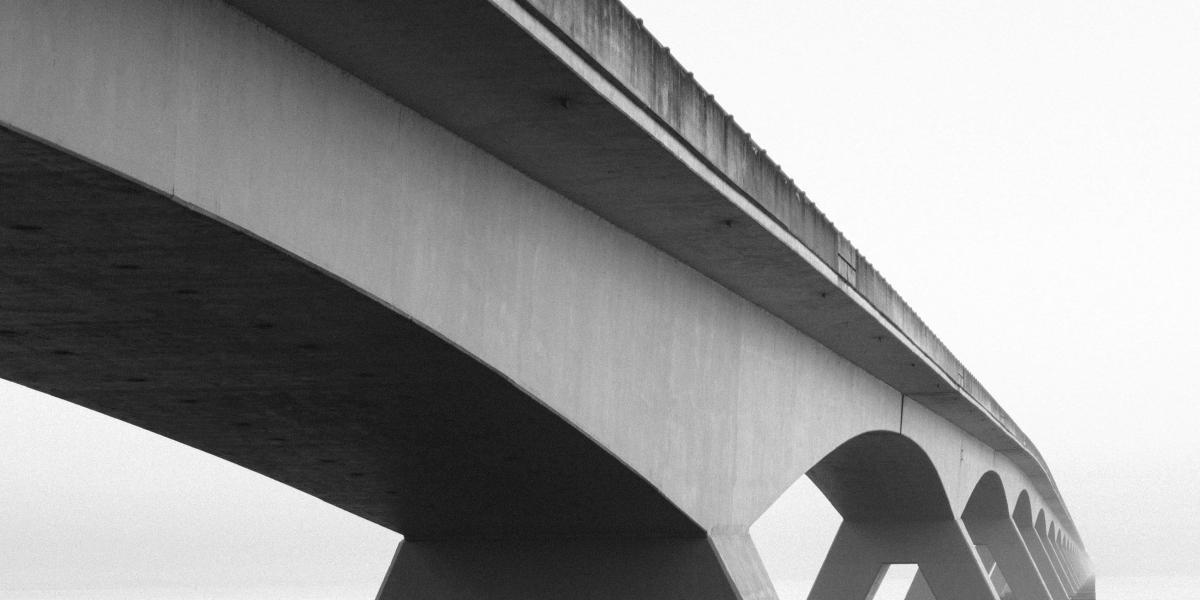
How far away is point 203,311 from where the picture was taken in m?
8.84

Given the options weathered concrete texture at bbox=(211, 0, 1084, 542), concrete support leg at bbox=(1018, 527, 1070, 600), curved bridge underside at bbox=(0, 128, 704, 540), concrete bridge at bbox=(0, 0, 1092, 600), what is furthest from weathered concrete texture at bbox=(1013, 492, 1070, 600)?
curved bridge underside at bbox=(0, 128, 704, 540)

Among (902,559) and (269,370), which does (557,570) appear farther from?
(902,559)

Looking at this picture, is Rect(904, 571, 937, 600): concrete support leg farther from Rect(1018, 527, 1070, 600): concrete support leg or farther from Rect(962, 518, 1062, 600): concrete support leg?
A: Rect(1018, 527, 1070, 600): concrete support leg

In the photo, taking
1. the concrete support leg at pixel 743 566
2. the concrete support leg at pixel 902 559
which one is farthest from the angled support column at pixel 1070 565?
the concrete support leg at pixel 743 566

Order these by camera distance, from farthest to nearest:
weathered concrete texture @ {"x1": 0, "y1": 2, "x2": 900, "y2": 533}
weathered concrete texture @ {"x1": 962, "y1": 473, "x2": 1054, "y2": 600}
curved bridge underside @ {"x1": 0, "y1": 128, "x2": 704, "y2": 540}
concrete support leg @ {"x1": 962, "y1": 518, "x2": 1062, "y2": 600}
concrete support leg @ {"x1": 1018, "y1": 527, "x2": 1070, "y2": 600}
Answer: concrete support leg @ {"x1": 1018, "y1": 527, "x2": 1070, "y2": 600}
concrete support leg @ {"x1": 962, "y1": 518, "x2": 1062, "y2": 600}
weathered concrete texture @ {"x1": 962, "y1": 473, "x2": 1054, "y2": 600}
curved bridge underside @ {"x1": 0, "y1": 128, "x2": 704, "y2": 540}
weathered concrete texture @ {"x1": 0, "y1": 2, "x2": 900, "y2": 533}

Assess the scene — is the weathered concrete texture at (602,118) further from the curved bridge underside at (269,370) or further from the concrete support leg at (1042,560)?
the concrete support leg at (1042,560)

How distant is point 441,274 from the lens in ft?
32.0

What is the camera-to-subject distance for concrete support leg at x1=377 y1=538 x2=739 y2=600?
1478 cm

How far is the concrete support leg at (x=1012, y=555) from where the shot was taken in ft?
144

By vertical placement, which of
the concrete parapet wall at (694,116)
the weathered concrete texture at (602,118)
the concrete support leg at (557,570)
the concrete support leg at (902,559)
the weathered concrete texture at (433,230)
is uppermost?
the concrete parapet wall at (694,116)

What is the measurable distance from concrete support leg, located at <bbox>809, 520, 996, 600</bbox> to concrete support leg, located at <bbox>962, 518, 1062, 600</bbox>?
49.7 ft

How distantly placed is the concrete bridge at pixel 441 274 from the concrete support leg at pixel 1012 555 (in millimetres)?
26935

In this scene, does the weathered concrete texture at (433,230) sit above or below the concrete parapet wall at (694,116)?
below

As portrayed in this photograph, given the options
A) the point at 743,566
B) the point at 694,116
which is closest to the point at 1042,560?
the point at 743,566
